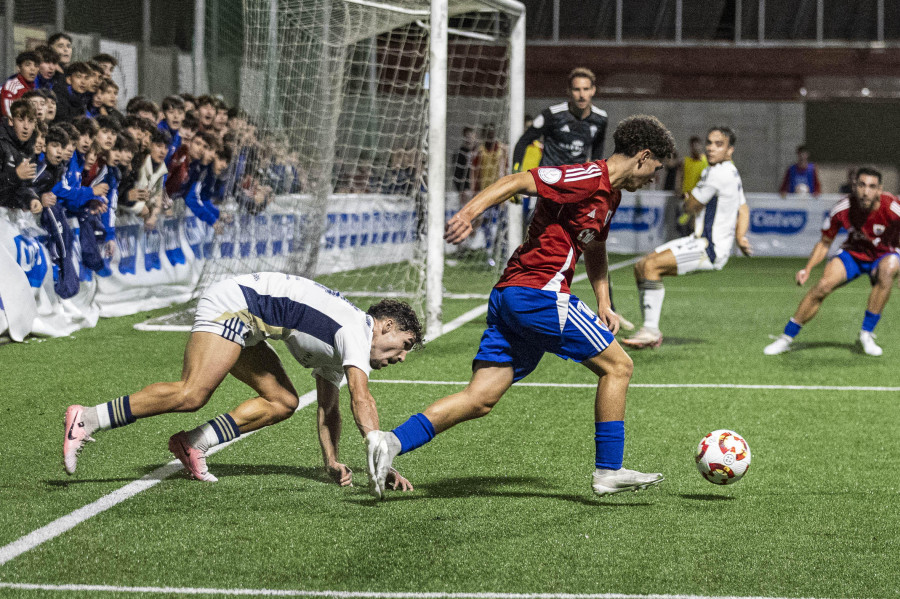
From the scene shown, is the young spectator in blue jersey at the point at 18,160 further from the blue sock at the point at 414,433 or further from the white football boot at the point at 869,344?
the white football boot at the point at 869,344

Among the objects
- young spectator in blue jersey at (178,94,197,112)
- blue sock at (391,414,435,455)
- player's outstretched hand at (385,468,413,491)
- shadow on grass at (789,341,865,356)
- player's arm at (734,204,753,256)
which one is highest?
young spectator in blue jersey at (178,94,197,112)

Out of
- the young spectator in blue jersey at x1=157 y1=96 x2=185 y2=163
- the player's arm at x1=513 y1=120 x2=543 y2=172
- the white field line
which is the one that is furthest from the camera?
the young spectator in blue jersey at x1=157 y1=96 x2=185 y2=163

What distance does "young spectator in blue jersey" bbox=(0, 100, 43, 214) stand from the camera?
9102mm

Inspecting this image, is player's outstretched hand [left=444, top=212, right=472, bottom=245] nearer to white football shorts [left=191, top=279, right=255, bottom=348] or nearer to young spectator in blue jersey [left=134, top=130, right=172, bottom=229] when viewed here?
white football shorts [left=191, top=279, right=255, bottom=348]

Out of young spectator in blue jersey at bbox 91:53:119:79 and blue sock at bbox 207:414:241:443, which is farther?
young spectator in blue jersey at bbox 91:53:119:79

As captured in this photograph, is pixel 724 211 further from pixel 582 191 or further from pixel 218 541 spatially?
pixel 218 541

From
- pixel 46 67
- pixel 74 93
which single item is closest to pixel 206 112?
pixel 74 93

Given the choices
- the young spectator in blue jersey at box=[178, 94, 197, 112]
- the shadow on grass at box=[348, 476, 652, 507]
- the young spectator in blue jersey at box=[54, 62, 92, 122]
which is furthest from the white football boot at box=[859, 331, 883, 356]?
the young spectator in blue jersey at box=[178, 94, 197, 112]

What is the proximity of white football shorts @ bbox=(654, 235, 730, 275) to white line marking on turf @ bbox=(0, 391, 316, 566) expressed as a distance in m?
4.92

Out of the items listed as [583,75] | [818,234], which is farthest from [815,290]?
[818,234]

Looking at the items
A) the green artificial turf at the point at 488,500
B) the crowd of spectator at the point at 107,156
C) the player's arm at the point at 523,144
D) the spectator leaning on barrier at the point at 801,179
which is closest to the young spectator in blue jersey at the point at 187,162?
the crowd of spectator at the point at 107,156

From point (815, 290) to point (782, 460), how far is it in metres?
4.12

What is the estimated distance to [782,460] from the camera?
18.7ft

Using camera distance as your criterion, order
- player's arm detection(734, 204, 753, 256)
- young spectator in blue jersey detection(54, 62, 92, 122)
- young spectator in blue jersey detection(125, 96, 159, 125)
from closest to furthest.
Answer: player's arm detection(734, 204, 753, 256) < young spectator in blue jersey detection(54, 62, 92, 122) < young spectator in blue jersey detection(125, 96, 159, 125)
